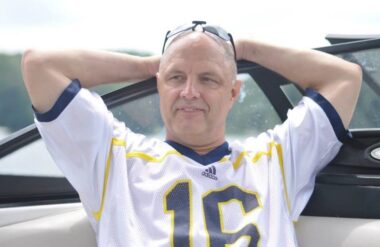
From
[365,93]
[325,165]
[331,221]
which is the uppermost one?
[365,93]

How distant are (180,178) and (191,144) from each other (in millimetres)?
156

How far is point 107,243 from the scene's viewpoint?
5.05 feet

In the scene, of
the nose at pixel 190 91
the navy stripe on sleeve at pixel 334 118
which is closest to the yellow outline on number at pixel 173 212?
the nose at pixel 190 91

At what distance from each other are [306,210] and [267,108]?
0.43 meters

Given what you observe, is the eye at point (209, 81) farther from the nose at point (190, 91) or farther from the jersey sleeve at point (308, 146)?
the jersey sleeve at point (308, 146)

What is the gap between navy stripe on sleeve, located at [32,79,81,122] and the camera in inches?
61.6

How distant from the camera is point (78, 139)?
1585mm

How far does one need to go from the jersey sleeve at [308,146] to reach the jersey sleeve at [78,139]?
1.78 feet

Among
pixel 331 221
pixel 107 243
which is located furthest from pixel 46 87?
pixel 331 221

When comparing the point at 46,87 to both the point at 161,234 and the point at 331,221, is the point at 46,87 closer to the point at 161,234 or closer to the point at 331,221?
the point at 161,234

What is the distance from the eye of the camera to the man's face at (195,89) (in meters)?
1.70

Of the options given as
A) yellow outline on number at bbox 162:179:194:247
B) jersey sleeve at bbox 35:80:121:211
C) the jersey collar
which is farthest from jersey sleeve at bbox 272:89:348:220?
jersey sleeve at bbox 35:80:121:211

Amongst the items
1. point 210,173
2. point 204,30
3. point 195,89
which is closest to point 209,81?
point 195,89

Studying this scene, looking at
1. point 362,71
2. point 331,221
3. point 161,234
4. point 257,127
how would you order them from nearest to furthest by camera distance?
point 161,234 → point 331,221 → point 362,71 → point 257,127
